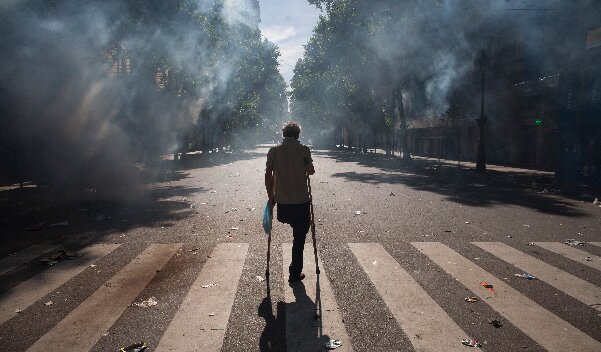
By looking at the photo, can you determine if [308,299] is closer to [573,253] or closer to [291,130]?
[291,130]

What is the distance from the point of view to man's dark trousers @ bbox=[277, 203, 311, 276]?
545cm

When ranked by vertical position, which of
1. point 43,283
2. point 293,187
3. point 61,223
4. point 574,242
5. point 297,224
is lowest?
point 574,242

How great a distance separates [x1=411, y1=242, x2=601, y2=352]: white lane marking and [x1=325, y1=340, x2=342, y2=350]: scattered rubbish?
69.7 inches

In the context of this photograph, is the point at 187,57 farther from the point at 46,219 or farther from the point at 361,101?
the point at 361,101

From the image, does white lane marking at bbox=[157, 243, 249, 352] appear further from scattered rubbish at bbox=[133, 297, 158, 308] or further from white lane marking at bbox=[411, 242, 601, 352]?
white lane marking at bbox=[411, 242, 601, 352]

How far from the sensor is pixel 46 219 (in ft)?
32.3

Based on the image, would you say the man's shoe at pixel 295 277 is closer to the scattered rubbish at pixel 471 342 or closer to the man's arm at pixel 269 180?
the man's arm at pixel 269 180

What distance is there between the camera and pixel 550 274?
5719 millimetres

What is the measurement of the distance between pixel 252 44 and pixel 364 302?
56556 mm

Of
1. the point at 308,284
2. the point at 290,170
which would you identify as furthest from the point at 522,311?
the point at 290,170

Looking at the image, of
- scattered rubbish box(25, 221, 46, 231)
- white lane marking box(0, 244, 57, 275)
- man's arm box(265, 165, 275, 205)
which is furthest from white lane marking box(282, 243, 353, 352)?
scattered rubbish box(25, 221, 46, 231)

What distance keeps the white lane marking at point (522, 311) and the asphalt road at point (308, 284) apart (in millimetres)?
20

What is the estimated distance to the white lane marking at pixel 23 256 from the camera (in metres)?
6.05

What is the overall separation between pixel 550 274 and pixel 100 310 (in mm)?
5576
